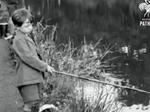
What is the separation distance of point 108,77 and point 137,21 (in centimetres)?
690

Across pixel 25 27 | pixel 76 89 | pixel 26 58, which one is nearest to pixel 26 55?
pixel 26 58

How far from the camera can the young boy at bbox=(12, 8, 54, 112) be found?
3.02 metres

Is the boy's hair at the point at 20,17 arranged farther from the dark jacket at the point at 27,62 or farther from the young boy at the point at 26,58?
the dark jacket at the point at 27,62

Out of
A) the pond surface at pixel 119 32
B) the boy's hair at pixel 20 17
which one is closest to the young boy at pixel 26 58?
the boy's hair at pixel 20 17

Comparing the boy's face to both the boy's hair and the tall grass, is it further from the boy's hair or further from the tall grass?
the tall grass

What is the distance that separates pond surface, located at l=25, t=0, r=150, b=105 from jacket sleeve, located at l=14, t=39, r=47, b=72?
115 inches

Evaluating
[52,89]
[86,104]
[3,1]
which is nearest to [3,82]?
[52,89]

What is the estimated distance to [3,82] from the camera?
4586mm

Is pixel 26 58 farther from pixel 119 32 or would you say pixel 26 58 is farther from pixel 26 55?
pixel 119 32

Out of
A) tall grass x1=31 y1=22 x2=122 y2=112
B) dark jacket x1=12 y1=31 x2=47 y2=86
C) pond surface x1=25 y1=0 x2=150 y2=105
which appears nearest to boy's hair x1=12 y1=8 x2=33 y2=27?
dark jacket x1=12 y1=31 x2=47 y2=86

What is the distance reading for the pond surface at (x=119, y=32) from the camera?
7179 millimetres

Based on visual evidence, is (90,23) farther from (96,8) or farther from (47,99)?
(47,99)

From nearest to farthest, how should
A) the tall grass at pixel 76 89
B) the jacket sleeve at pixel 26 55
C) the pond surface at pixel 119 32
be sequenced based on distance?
the jacket sleeve at pixel 26 55, the tall grass at pixel 76 89, the pond surface at pixel 119 32

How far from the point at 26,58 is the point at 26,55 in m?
0.03
